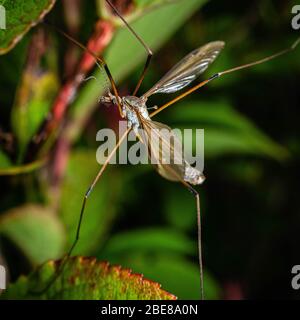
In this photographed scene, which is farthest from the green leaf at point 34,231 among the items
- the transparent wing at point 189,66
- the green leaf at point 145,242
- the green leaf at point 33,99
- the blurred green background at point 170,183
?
the green leaf at point 145,242

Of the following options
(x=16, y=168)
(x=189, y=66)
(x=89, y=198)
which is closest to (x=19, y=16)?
(x=16, y=168)

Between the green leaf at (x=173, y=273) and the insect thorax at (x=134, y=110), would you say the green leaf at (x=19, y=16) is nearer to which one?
the insect thorax at (x=134, y=110)

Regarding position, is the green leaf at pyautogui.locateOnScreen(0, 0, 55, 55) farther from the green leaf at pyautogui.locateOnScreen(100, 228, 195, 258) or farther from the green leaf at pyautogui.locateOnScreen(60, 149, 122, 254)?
the green leaf at pyautogui.locateOnScreen(100, 228, 195, 258)

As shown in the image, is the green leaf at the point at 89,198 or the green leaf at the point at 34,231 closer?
the green leaf at the point at 34,231

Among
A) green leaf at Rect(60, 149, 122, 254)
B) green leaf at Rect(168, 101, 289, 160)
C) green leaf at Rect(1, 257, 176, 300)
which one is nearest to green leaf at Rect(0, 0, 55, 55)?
green leaf at Rect(1, 257, 176, 300)

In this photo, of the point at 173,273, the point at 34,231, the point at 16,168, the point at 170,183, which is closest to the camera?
the point at 16,168

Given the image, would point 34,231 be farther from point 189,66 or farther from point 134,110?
point 189,66
